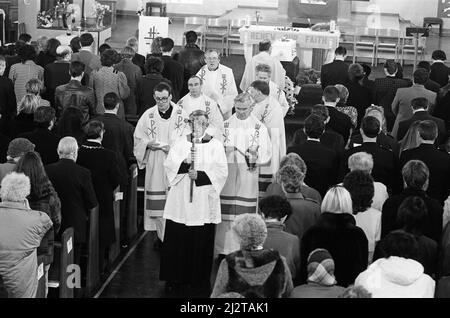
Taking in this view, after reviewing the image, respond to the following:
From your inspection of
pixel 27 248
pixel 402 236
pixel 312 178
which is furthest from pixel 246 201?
pixel 402 236

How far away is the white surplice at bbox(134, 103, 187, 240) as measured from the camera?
1072 cm

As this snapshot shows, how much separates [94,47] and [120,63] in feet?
21.4

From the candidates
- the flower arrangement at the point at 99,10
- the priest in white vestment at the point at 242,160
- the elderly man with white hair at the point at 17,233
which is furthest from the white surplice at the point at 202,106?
the flower arrangement at the point at 99,10

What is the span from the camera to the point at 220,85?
44.3ft

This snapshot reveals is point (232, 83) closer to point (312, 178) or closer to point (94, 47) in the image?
point (312, 178)

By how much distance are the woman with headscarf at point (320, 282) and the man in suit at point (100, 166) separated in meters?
3.40

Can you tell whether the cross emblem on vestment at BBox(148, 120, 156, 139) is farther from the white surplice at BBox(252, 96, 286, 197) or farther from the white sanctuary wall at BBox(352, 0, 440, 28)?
the white sanctuary wall at BBox(352, 0, 440, 28)

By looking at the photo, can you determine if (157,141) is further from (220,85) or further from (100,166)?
(220,85)

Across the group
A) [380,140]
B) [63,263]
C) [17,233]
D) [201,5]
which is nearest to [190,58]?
[380,140]

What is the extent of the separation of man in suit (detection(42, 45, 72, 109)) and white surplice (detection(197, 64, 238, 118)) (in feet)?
5.88

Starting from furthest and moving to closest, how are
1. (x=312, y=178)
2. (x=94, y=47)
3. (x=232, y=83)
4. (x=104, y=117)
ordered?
1. (x=94, y=47)
2. (x=232, y=83)
3. (x=104, y=117)
4. (x=312, y=178)

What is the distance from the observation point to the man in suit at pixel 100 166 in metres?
9.57

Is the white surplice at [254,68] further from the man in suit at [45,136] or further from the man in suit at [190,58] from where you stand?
the man in suit at [45,136]

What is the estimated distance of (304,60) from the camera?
20.5 metres
